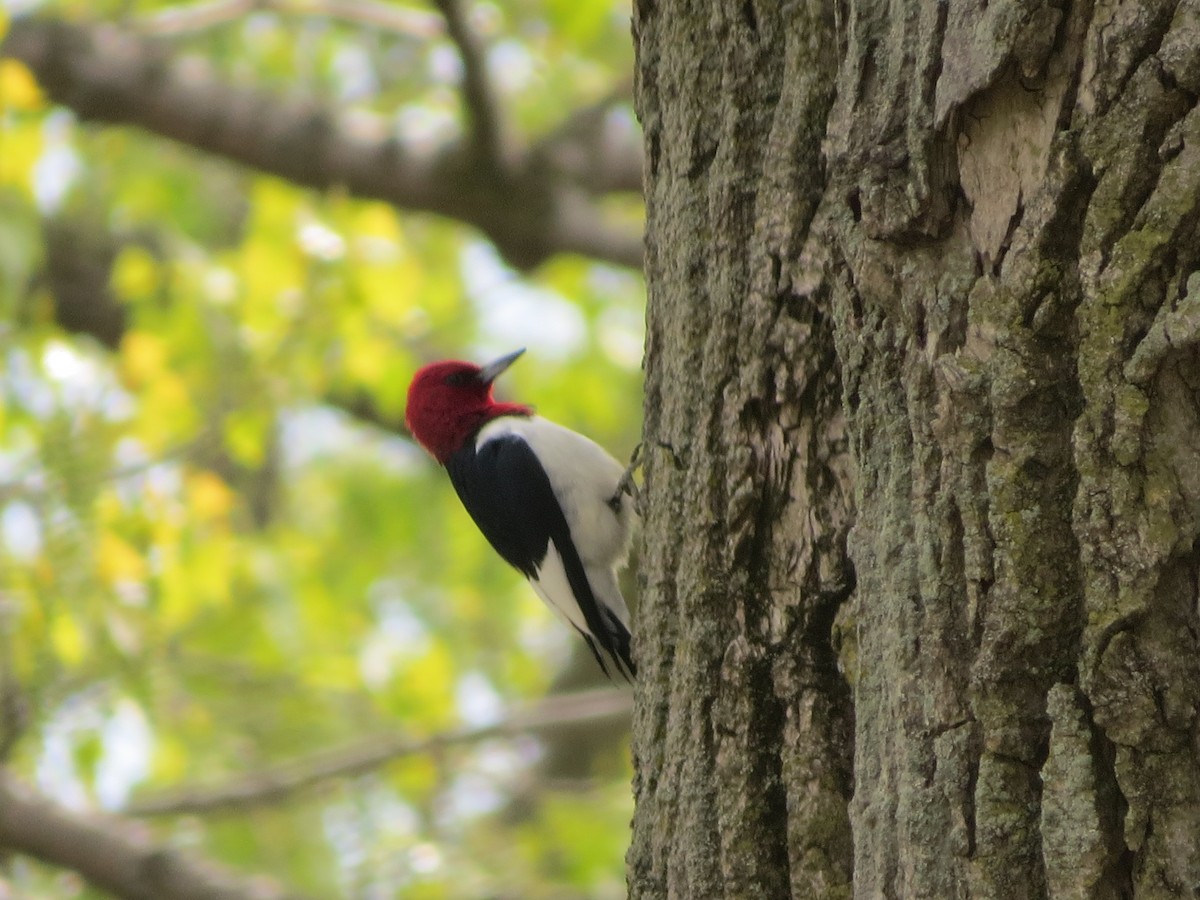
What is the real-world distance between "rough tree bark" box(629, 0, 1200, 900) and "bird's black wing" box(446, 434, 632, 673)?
2.04m

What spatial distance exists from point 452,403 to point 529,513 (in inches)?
21.0

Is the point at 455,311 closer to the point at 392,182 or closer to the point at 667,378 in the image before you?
the point at 392,182

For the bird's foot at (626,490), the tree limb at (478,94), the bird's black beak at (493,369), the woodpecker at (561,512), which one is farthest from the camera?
the tree limb at (478,94)

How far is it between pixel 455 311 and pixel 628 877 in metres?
5.47

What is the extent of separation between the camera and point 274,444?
8.86 m

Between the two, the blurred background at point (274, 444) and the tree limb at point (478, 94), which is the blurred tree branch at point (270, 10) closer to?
the blurred background at point (274, 444)

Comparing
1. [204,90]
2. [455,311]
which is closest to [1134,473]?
[204,90]

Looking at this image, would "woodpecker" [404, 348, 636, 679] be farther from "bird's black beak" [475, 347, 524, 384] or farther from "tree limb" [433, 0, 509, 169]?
"tree limb" [433, 0, 509, 169]

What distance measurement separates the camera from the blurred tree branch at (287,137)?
5809 mm

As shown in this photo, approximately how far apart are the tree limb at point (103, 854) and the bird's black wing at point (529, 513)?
154cm

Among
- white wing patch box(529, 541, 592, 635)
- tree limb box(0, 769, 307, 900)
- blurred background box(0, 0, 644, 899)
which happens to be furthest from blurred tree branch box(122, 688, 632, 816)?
white wing patch box(529, 541, 592, 635)

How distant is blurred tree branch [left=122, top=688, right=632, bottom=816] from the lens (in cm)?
519

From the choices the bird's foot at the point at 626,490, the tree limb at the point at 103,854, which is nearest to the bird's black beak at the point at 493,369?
the bird's foot at the point at 626,490

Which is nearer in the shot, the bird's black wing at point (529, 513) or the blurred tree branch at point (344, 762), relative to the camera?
the bird's black wing at point (529, 513)
